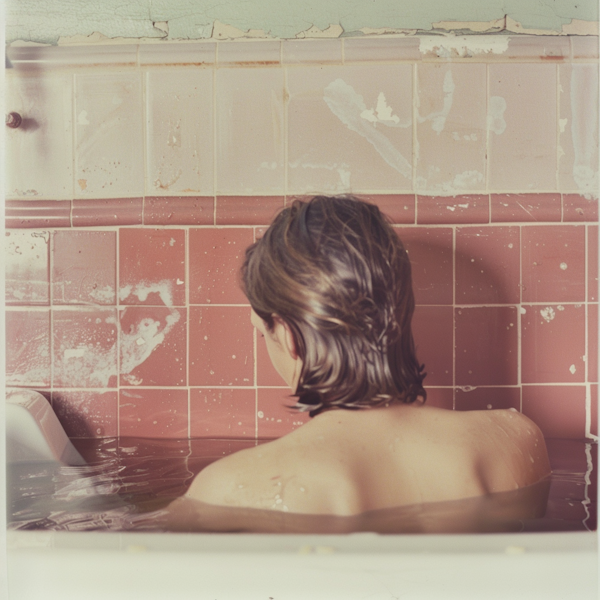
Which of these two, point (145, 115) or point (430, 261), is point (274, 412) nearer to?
point (430, 261)

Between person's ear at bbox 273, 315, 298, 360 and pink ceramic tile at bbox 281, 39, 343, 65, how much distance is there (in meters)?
0.59

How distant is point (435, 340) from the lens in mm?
1168

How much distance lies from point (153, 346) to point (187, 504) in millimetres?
460

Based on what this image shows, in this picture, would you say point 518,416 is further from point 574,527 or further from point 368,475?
point 368,475

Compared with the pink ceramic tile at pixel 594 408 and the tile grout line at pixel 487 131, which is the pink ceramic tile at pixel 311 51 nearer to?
the tile grout line at pixel 487 131

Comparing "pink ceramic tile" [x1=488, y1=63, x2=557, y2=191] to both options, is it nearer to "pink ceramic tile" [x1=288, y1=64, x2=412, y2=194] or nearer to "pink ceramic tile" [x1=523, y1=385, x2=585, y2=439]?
"pink ceramic tile" [x1=288, y1=64, x2=412, y2=194]

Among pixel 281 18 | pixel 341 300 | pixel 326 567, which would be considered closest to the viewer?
pixel 326 567

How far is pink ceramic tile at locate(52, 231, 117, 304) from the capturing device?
1.17m

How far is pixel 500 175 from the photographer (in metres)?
1.14

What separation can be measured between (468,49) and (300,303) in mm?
684

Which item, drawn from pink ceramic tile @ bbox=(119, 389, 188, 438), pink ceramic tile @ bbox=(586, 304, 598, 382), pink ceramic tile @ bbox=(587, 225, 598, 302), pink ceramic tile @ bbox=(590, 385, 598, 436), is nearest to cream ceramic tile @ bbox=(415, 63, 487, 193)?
pink ceramic tile @ bbox=(587, 225, 598, 302)

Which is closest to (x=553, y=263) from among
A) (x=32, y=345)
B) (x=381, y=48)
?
(x=381, y=48)

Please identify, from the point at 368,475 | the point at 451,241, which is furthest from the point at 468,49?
the point at 368,475

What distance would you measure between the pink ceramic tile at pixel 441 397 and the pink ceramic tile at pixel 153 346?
20.7 inches
